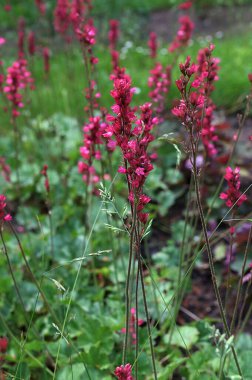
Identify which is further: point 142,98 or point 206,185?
point 142,98

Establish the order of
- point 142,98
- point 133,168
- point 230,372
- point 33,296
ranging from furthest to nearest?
1. point 142,98
2. point 33,296
3. point 230,372
4. point 133,168

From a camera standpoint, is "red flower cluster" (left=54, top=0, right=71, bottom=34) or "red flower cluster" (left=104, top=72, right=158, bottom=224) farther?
"red flower cluster" (left=54, top=0, right=71, bottom=34)

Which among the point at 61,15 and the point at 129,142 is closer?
the point at 129,142

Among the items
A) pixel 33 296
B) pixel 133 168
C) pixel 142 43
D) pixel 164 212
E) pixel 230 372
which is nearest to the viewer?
pixel 133 168

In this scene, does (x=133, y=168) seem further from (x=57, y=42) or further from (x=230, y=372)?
(x=57, y=42)

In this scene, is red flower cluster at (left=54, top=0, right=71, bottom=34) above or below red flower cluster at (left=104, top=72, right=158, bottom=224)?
above

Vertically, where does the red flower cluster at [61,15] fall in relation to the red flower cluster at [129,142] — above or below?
above

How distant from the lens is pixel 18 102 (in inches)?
117

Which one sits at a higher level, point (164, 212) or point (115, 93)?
point (115, 93)

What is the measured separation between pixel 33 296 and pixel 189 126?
1962 mm

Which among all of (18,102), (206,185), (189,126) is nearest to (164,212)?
(206,185)

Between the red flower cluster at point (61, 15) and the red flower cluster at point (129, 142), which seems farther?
the red flower cluster at point (61, 15)

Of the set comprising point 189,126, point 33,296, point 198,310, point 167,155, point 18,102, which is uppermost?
point 189,126

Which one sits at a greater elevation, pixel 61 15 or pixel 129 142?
pixel 61 15
